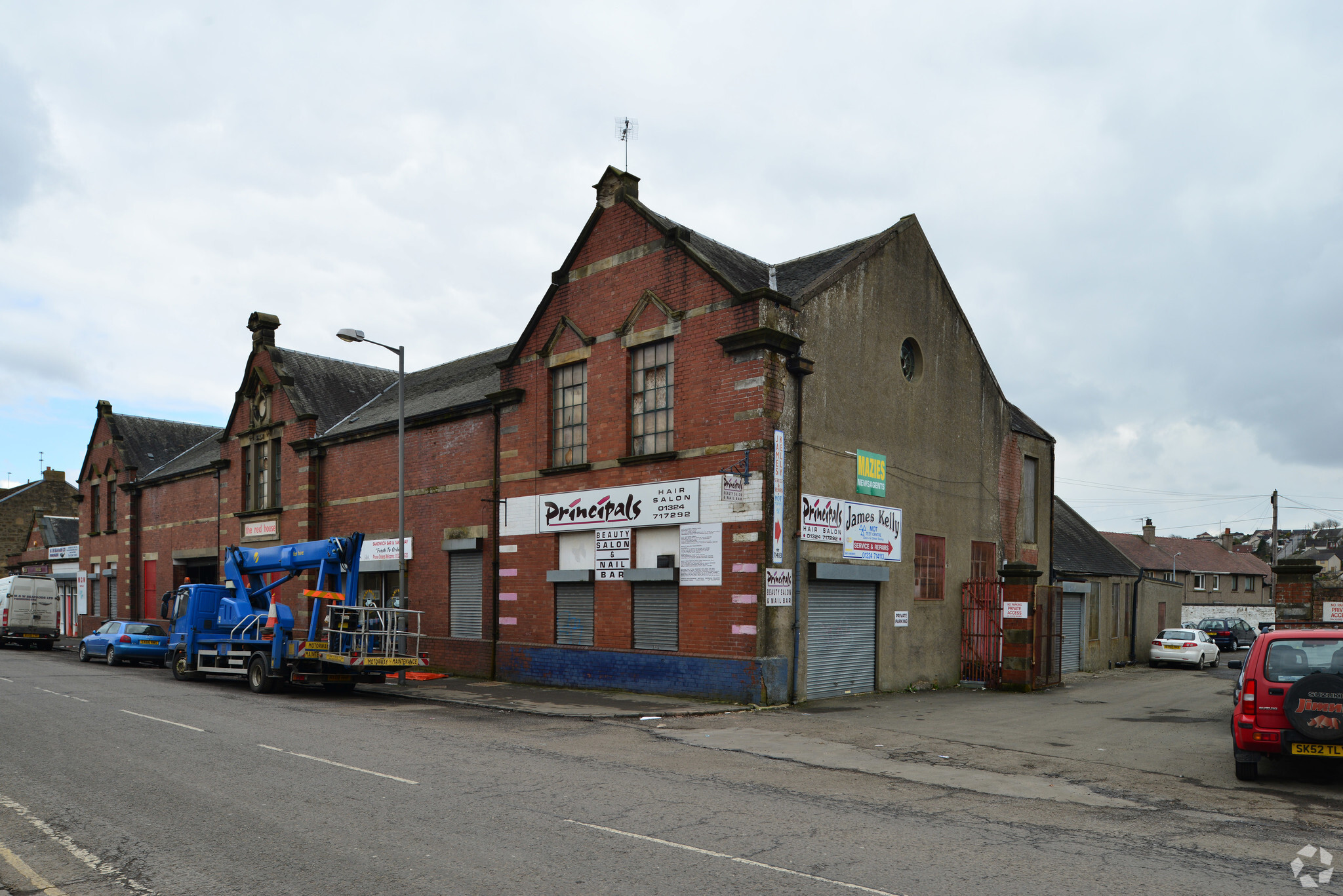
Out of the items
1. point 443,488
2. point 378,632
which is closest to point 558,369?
point 443,488

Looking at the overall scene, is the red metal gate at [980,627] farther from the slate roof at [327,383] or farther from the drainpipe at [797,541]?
the slate roof at [327,383]

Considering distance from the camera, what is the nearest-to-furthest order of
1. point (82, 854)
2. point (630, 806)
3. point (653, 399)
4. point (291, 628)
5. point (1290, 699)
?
point (82, 854) < point (630, 806) < point (1290, 699) < point (653, 399) < point (291, 628)

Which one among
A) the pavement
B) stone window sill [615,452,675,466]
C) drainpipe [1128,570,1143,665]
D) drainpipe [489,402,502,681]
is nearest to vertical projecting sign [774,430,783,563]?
stone window sill [615,452,675,466]

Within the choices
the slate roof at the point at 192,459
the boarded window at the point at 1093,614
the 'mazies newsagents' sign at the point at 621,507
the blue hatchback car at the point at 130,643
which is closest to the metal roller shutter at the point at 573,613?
the 'mazies newsagents' sign at the point at 621,507

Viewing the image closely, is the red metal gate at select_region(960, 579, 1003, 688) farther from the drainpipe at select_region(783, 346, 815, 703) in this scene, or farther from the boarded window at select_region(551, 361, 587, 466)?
the boarded window at select_region(551, 361, 587, 466)

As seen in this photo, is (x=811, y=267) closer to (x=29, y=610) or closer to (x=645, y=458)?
(x=645, y=458)

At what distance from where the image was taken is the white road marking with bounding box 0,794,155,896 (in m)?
6.40

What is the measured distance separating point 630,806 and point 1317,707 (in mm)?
7429

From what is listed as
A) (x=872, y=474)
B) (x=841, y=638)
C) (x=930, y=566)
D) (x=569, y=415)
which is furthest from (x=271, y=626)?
(x=930, y=566)

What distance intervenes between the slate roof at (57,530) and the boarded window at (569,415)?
159ft

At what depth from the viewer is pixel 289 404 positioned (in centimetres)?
3148

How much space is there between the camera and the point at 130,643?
1139 inches

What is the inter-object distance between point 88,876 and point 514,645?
15.7 meters

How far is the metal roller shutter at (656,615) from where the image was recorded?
1895 cm
